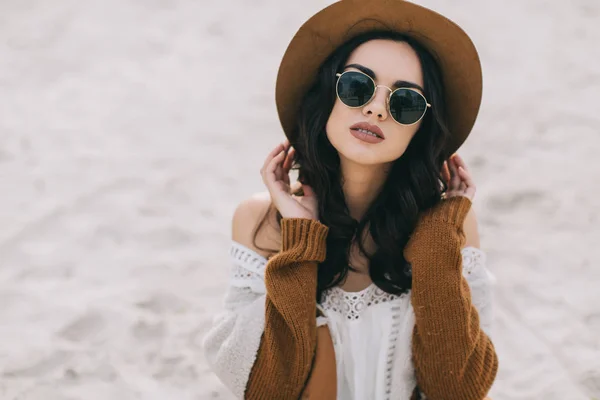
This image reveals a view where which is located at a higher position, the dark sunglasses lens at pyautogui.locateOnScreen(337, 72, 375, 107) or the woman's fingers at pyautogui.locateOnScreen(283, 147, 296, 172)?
the dark sunglasses lens at pyautogui.locateOnScreen(337, 72, 375, 107)

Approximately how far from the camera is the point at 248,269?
2266 millimetres

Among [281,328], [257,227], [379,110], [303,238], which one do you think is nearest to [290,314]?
[281,328]

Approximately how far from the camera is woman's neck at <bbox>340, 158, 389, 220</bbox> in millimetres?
2230

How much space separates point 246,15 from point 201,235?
2.36m

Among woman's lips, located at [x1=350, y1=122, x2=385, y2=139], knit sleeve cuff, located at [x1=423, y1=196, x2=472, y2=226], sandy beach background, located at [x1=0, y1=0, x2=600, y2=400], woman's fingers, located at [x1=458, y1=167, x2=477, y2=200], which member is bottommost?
sandy beach background, located at [x1=0, y1=0, x2=600, y2=400]

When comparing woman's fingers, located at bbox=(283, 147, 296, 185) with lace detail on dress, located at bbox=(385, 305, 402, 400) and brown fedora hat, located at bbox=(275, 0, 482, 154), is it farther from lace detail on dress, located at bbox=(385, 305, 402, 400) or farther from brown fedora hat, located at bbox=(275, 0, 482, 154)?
lace detail on dress, located at bbox=(385, 305, 402, 400)

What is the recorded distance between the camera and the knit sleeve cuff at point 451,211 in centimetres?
215

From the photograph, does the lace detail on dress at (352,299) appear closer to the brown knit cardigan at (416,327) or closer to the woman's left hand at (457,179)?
the brown knit cardigan at (416,327)

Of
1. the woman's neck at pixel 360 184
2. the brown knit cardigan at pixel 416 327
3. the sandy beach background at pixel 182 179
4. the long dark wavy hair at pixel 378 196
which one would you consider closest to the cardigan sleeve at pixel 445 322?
the brown knit cardigan at pixel 416 327

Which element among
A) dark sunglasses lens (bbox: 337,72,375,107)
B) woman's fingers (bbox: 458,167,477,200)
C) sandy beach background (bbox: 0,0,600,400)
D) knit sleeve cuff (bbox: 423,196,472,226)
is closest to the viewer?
dark sunglasses lens (bbox: 337,72,375,107)

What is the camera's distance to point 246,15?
5270 mm

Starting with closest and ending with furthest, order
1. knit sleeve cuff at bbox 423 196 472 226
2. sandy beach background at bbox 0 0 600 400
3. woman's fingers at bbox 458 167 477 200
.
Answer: knit sleeve cuff at bbox 423 196 472 226
woman's fingers at bbox 458 167 477 200
sandy beach background at bbox 0 0 600 400

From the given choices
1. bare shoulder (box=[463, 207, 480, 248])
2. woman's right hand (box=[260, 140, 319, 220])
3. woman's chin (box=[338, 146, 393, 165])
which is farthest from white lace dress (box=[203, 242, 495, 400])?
woman's chin (box=[338, 146, 393, 165])

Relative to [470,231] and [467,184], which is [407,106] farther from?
[470,231]
